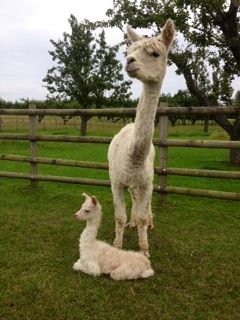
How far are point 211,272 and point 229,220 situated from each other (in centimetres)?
217

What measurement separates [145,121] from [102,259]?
142 cm

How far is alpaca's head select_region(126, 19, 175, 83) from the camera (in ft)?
12.9

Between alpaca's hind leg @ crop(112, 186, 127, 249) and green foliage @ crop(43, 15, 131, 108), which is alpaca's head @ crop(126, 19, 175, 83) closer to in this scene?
Result: alpaca's hind leg @ crop(112, 186, 127, 249)

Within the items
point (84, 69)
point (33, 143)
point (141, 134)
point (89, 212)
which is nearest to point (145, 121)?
point (141, 134)

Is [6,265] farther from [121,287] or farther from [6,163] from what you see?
[6,163]

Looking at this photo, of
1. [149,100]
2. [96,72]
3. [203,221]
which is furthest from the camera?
[96,72]

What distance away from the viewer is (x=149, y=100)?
432 centimetres

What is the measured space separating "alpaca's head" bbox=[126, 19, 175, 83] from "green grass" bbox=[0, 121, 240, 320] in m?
1.93

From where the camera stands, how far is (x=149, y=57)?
13.3 ft

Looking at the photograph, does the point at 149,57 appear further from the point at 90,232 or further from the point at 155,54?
the point at 90,232

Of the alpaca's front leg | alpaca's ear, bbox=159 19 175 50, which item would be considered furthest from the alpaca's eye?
the alpaca's front leg

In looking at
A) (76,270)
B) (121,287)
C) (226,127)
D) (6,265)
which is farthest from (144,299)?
(226,127)

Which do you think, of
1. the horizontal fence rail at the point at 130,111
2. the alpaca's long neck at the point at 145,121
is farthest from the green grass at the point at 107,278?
the horizontal fence rail at the point at 130,111

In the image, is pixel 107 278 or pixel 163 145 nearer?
pixel 107 278
